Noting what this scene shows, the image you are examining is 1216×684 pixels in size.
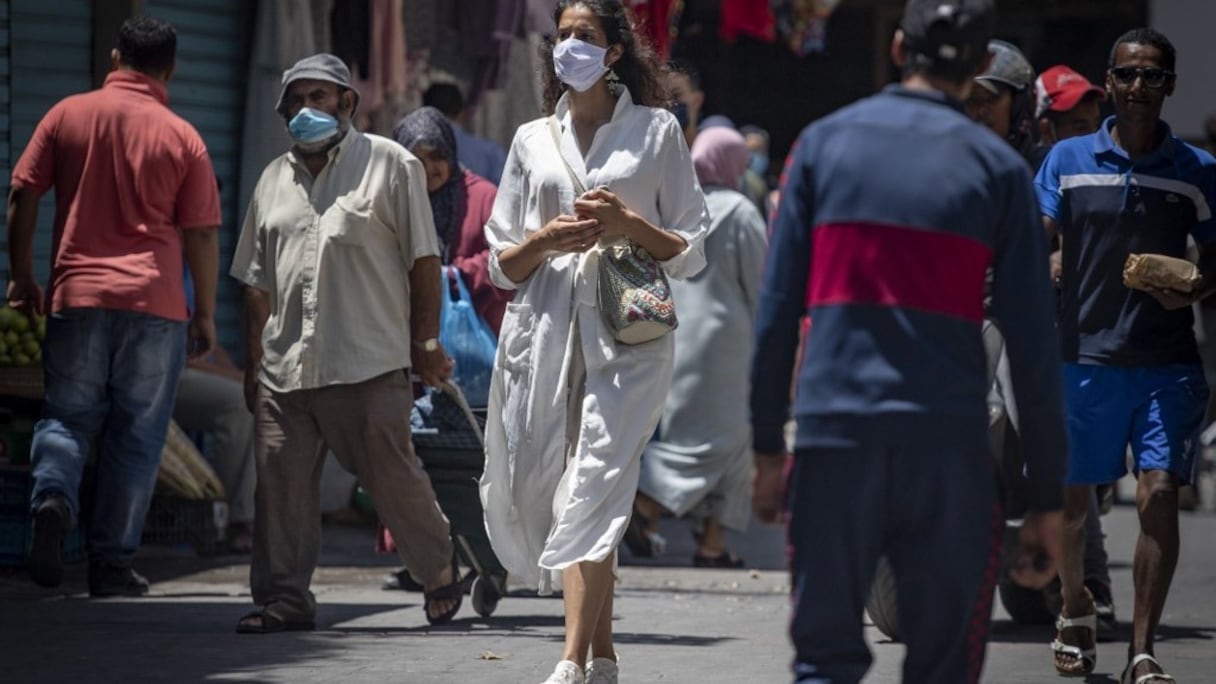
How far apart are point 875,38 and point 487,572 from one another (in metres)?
14.1

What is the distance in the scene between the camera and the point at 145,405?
367 inches

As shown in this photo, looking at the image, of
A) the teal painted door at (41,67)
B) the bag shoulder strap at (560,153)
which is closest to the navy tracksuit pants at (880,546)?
the bag shoulder strap at (560,153)

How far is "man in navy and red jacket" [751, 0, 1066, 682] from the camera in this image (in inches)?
181

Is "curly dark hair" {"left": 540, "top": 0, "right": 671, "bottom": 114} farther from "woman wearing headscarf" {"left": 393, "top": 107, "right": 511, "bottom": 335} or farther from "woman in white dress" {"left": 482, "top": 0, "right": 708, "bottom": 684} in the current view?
"woman wearing headscarf" {"left": 393, "top": 107, "right": 511, "bottom": 335}

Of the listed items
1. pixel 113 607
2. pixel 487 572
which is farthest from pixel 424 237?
pixel 113 607

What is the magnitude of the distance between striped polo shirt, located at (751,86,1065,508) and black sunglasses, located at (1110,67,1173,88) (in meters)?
2.84

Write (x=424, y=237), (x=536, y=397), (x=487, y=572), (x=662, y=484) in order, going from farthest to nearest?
(x=662, y=484) < (x=487, y=572) < (x=424, y=237) < (x=536, y=397)

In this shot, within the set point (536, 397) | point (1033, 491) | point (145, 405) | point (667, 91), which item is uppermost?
point (667, 91)

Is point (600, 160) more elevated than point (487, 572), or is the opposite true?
point (600, 160)

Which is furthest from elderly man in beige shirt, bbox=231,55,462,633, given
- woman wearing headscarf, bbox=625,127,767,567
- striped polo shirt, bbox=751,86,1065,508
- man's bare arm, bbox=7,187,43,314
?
striped polo shirt, bbox=751,86,1065,508

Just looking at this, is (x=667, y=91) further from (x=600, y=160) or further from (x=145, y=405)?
(x=145, y=405)

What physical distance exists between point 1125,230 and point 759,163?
1142cm

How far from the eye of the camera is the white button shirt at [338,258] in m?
8.27

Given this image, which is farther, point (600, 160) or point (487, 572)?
point (487, 572)
